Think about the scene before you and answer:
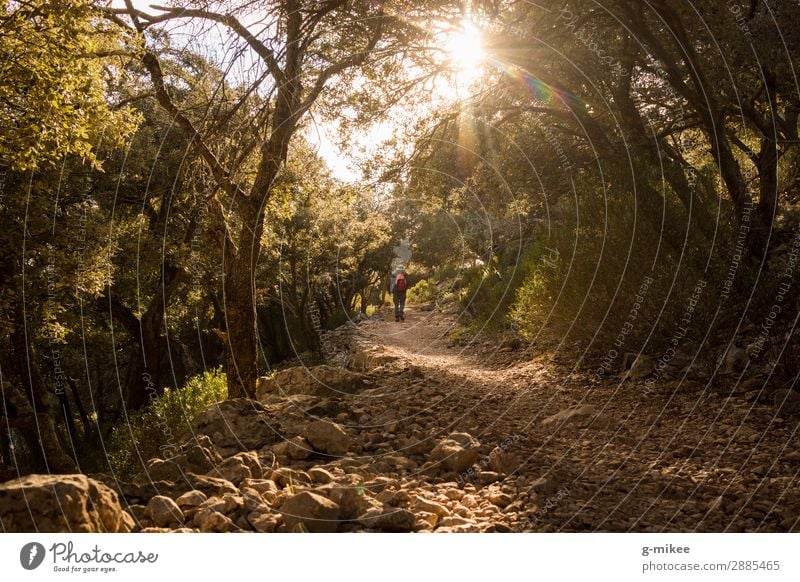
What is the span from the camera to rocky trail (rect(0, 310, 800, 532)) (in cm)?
392

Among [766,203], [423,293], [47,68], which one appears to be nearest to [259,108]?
[47,68]

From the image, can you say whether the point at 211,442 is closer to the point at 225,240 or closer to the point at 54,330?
the point at 225,240

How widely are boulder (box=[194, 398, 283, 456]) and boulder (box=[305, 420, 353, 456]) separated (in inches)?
23.7

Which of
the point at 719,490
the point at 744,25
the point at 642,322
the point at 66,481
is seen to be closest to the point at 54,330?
the point at 66,481

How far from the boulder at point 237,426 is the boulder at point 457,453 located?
6.48ft

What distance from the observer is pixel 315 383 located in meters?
10.6

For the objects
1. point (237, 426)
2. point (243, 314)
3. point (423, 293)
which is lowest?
point (237, 426)

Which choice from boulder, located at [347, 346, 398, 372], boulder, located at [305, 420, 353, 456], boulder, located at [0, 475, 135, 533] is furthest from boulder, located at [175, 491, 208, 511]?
boulder, located at [347, 346, 398, 372]

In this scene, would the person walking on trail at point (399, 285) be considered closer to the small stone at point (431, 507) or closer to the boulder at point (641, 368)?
the boulder at point (641, 368)

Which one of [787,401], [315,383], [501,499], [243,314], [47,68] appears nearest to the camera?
[501,499]

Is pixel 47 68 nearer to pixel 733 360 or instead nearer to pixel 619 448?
pixel 619 448

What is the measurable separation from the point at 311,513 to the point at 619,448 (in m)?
3.55

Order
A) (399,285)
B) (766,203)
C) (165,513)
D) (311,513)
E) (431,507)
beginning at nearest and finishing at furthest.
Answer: (165,513) → (311,513) → (431,507) → (766,203) → (399,285)

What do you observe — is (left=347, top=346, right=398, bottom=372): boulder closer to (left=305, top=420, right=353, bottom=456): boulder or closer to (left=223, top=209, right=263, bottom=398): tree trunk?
(left=223, top=209, right=263, bottom=398): tree trunk
